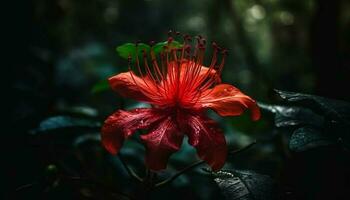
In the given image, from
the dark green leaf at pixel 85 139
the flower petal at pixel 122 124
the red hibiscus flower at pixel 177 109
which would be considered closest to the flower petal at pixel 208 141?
the red hibiscus flower at pixel 177 109

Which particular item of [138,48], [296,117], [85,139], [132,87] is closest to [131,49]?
[138,48]

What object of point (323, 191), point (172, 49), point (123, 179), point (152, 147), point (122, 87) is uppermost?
point (172, 49)

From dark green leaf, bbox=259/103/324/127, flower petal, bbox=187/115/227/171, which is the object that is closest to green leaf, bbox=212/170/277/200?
flower petal, bbox=187/115/227/171

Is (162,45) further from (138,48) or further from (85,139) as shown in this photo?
(85,139)

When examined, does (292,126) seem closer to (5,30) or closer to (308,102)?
(308,102)

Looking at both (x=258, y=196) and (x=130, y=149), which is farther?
(x=130, y=149)

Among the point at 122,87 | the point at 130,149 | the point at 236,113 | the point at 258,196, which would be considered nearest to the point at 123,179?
the point at 130,149
